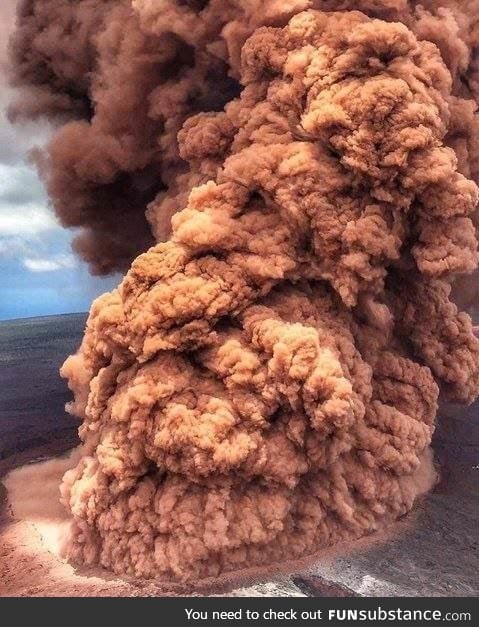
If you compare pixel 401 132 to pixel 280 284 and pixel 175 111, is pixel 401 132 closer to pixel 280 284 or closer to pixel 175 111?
pixel 280 284

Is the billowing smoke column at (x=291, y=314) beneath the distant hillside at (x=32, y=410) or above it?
above

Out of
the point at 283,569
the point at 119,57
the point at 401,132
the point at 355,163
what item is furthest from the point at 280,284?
the point at 119,57

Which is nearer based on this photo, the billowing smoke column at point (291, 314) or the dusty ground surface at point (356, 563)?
the dusty ground surface at point (356, 563)
